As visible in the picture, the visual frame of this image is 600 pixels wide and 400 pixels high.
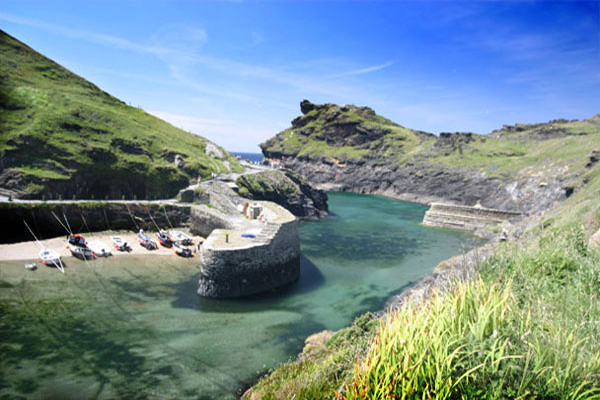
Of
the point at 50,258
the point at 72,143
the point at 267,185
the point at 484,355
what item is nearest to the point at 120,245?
the point at 50,258

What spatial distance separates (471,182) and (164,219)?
265 ft

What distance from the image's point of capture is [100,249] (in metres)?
31.4

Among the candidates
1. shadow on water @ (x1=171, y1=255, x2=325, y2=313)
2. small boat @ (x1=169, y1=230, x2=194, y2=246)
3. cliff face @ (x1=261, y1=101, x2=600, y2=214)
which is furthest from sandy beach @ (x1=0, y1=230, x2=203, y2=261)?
cliff face @ (x1=261, y1=101, x2=600, y2=214)

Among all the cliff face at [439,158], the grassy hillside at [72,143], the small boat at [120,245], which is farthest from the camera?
the cliff face at [439,158]

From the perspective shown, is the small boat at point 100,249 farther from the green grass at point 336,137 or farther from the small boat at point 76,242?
the green grass at point 336,137

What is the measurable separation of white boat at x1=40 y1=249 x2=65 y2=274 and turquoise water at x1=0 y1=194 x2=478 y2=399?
885 millimetres

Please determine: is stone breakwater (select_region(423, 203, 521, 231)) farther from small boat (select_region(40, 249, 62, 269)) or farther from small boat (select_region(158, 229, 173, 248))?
small boat (select_region(40, 249, 62, 269))

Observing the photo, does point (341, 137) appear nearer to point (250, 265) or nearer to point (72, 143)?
point (72, 143)

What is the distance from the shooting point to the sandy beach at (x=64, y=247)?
2897 cm

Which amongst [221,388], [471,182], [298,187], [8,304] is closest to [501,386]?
[221,388]

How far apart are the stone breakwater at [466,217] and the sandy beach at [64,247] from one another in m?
44.9

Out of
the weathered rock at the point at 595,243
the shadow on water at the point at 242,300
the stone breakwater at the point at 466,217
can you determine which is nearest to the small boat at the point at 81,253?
the shadow on water at the point at 242,300

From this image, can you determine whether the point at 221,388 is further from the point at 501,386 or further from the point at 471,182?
the point at 471,182

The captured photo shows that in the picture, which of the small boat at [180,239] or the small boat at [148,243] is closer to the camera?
the small boat at [148,243]
